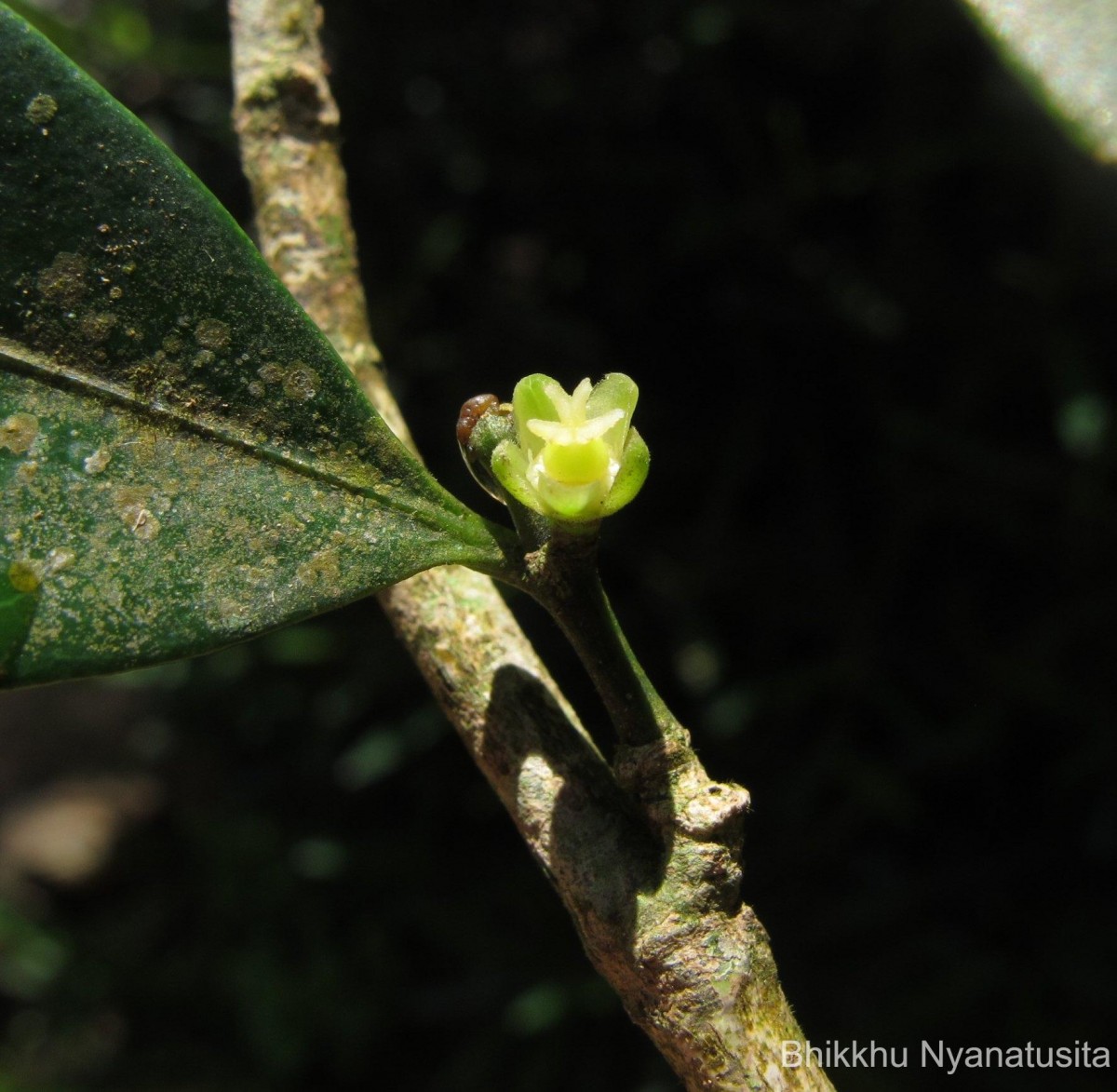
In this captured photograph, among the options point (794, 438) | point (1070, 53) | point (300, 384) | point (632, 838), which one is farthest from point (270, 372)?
point (794, 438)

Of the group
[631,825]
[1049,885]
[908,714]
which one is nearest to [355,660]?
[908,714]

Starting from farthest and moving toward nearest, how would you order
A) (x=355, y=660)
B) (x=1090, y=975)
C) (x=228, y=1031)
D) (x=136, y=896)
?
(x=136, y=896) → (x=228, y=1031) → (x=355, y=660) → (x=1090, y=975)

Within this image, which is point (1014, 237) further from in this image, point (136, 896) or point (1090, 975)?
point (136, 896)

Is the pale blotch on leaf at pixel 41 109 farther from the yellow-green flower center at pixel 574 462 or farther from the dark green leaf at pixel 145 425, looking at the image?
the yellow-green flower center at pixel 574 462

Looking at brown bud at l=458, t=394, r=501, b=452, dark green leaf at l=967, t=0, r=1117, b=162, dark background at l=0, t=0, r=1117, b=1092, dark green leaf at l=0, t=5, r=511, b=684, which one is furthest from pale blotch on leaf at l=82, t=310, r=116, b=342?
dark background at l=0, t=0, r=1117, b=1092

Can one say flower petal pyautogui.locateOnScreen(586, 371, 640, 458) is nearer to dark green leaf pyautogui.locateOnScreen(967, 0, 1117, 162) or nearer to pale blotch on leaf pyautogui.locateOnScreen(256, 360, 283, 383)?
pale blotch on leaf pyautogui.locateOnScreen(256, 360, 283, 383)
